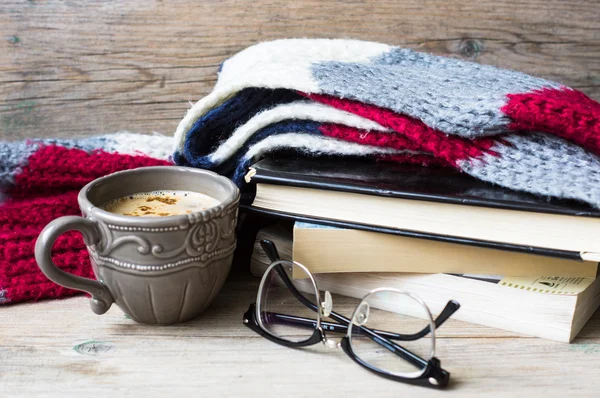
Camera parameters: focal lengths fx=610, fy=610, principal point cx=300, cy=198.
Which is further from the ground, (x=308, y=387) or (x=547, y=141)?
(x=547, y=141)

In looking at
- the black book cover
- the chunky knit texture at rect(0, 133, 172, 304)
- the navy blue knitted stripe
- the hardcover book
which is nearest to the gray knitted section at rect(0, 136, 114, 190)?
the chunky knit texture at rect(0, 133, 172, 304)

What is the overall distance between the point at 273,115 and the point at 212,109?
0.07 metres

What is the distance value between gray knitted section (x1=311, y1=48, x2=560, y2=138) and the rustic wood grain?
0.58 ft

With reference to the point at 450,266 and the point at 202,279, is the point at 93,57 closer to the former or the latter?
the point at 202,279

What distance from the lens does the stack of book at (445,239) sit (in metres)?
0.48

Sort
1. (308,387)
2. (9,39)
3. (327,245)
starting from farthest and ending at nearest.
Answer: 1. (9,39)
2. (327,245)
3. (308,387)

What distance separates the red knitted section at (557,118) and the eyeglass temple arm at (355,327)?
0.18 meters

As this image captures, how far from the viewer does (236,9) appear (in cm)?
85

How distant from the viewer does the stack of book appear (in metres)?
0.48

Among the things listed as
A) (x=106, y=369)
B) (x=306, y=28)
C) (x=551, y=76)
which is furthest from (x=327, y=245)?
(x=551, y=76)

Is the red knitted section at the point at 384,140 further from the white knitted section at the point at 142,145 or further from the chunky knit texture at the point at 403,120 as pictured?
the white knitted section at the point at 142,145

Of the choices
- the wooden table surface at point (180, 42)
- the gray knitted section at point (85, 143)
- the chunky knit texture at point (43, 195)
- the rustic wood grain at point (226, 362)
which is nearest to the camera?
the rustic wood grain at point (226, 362)

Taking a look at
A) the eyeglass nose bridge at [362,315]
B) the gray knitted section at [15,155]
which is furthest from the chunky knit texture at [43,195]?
the eyeglass nose bridge at [362,315]

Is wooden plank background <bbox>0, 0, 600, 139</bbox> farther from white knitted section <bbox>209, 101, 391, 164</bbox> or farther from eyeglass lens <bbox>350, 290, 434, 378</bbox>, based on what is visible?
eyeglass lens <bbox>350, 290, 434, 378</bbox>
